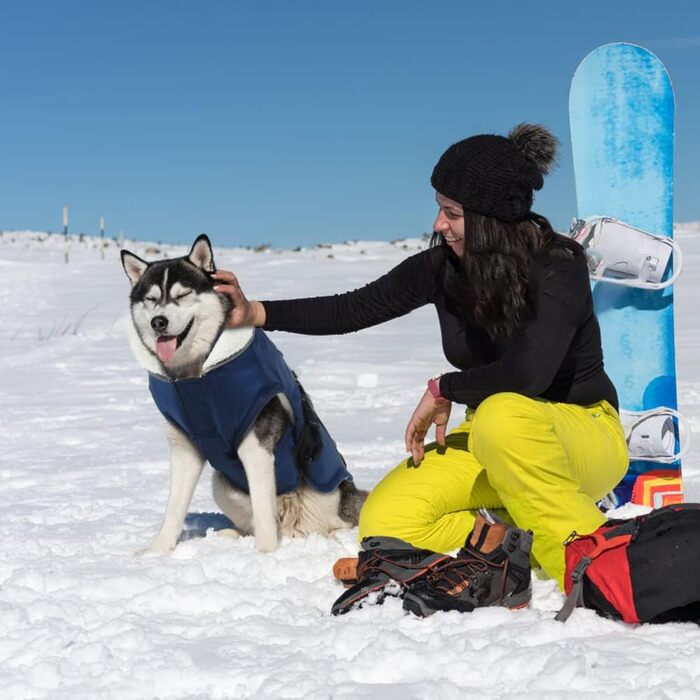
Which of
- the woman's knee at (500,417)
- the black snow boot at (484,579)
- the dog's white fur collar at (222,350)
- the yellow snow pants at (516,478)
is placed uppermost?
the dog's white fur collar at (222,350)

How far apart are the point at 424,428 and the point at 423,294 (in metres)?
0.49

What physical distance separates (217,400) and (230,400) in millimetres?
43

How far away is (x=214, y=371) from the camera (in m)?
3.05

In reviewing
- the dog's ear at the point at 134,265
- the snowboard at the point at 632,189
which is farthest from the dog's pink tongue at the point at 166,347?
the snowboard at the point at 632,189

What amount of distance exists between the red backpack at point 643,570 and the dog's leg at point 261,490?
1.14 meters

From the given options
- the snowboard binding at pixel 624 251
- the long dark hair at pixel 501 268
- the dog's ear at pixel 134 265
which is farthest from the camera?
the snowboard binding at pixel 624 251

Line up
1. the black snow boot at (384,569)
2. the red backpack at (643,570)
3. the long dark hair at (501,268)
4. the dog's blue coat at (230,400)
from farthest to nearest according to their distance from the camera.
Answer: the dog's blue coat at (230,400) < the long dark hair at (501,268) < the black snow boot at (384,569) < the red backpack at (643,570)

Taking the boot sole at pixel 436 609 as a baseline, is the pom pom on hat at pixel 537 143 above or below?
above

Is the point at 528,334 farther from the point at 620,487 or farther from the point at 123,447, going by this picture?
the point at 123,447

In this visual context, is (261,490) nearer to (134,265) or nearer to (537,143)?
(134,265)

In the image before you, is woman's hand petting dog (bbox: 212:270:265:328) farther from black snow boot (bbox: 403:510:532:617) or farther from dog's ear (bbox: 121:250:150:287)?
black snow boot (bbox: 403:510:532:617)

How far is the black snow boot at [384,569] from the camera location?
8.23 ft

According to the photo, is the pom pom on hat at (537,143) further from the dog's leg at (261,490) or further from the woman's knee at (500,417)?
the dog's leg at (261,490)

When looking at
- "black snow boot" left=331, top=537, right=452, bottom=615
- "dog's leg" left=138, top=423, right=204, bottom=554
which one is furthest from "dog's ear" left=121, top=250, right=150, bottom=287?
"black snow boot" left=331, top=537, right=452, bottom=615
